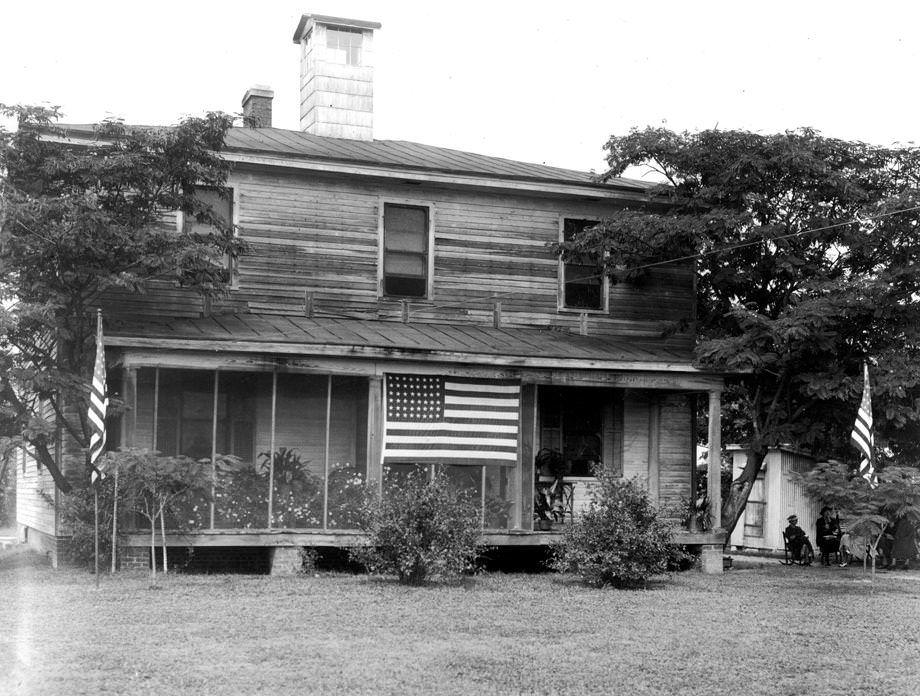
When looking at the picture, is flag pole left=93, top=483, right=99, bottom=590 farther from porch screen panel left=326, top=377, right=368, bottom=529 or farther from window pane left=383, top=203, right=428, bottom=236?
window pane left=383, top=203, right=428, bottom=236

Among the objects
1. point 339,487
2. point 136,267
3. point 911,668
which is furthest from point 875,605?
point 136,267

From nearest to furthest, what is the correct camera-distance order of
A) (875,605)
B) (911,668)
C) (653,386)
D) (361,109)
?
(911,668)
(875,605)
(653,386)
(361,109)

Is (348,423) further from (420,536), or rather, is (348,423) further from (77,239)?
(77,239)

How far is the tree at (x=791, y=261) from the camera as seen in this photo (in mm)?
21562

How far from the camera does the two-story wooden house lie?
1952cm

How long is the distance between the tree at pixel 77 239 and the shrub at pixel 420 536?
15.5 feet

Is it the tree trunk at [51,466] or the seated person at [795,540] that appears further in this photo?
the seated person at [795,540]

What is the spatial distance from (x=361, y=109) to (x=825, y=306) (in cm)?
1173

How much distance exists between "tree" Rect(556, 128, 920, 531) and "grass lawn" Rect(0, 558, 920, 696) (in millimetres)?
4960

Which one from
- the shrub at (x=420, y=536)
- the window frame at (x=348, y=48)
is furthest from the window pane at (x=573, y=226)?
the shrub at (x=420, y=536)

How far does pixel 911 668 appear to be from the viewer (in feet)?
39.3

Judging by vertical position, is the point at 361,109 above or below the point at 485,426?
above

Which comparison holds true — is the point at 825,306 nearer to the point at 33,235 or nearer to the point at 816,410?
the point at 816,410

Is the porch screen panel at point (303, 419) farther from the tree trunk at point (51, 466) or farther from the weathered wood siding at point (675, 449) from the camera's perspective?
the weathered wood siding at point (675, 449)
